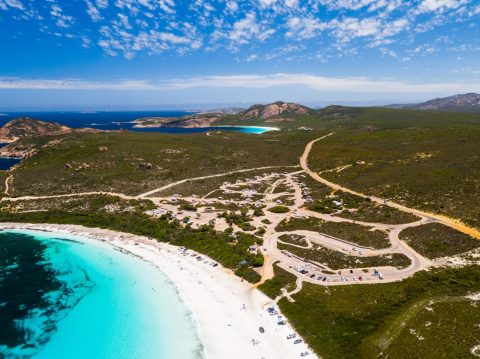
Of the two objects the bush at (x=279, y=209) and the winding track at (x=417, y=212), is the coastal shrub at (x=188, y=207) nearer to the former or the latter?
the bush at (x=279, y=209)

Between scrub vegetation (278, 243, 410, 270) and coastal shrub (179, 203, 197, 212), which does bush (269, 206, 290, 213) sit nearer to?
coastal shrub (179, 203, 197, 212)

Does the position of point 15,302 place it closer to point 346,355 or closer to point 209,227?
point 209,227

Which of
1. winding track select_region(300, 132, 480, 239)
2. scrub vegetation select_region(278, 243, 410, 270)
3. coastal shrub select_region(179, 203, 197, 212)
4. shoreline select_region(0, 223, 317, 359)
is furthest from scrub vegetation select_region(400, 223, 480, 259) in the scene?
coastal shrub select_region(179, 203, 197, 212)

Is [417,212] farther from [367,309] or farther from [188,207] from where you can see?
[188,207]

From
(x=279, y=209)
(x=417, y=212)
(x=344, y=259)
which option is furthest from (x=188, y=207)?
(x=417, y=212)

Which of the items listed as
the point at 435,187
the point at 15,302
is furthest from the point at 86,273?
the point at 435,187

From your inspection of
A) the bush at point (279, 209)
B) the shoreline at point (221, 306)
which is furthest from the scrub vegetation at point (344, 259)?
the bush at point (279, 209)

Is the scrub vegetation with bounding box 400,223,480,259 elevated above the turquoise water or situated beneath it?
elevated above
